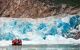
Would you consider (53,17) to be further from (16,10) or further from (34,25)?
(16,10)

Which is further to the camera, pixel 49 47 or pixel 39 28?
pixel 39 28

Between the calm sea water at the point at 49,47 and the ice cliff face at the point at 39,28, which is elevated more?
the ice cliff face at the point at 39,28

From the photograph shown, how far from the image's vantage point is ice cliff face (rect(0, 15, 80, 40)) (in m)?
9.15

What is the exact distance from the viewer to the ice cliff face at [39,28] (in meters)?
9.15

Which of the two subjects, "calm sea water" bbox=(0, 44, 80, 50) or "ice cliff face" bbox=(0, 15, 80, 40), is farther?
"ice cliff face" bbox=(0, 15, 80, 40)

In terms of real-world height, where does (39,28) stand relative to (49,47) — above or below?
above

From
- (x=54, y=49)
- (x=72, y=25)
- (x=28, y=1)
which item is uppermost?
(x=28, y=1)

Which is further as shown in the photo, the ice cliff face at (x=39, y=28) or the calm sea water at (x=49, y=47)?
the ice cliff face at (x=39, y=28)

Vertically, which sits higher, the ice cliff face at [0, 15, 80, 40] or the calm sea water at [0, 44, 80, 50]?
the ice cliff face at [0, 15, 80, 40]

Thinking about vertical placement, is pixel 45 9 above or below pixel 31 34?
above

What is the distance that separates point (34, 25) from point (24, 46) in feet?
2.52

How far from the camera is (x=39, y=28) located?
921cm

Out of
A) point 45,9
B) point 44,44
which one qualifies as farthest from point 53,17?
point 44,44

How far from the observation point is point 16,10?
365 inches
